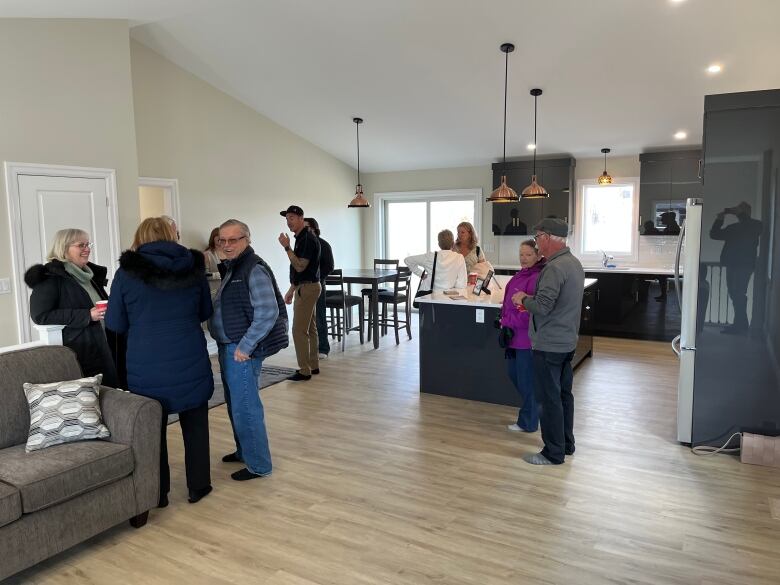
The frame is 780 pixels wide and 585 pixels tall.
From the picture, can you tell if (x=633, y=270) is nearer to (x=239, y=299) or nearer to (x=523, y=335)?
(x=523, y=335)

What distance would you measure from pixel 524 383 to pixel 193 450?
2257mm

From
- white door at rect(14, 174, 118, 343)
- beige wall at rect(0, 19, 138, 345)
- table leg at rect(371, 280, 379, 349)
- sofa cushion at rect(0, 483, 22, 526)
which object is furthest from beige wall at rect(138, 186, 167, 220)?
sofa cushion at rect(0, 483, 22, 526)

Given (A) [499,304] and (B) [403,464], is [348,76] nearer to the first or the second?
(A) [499,304]

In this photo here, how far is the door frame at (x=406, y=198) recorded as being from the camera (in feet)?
29.0

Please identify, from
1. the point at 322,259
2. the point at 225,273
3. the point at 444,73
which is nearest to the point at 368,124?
the point at 444,73

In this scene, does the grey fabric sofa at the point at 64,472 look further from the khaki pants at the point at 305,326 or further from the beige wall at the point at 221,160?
the beige wall at the point at 221,160

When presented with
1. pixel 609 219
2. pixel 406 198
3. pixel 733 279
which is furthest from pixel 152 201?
pixel 733 279

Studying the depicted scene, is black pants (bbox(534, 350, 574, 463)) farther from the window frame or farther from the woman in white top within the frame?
the window frame

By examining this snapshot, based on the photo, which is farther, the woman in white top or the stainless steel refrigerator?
the woman in white top

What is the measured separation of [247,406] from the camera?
332cm

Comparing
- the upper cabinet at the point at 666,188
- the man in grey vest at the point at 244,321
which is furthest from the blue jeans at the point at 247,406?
the upper cabinet at the point at 666,188

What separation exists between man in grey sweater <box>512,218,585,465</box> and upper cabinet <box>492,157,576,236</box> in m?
4.37

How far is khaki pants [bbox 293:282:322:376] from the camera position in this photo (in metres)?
5.65

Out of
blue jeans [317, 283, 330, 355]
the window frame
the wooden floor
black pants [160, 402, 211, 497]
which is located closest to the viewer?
the wooden floor
